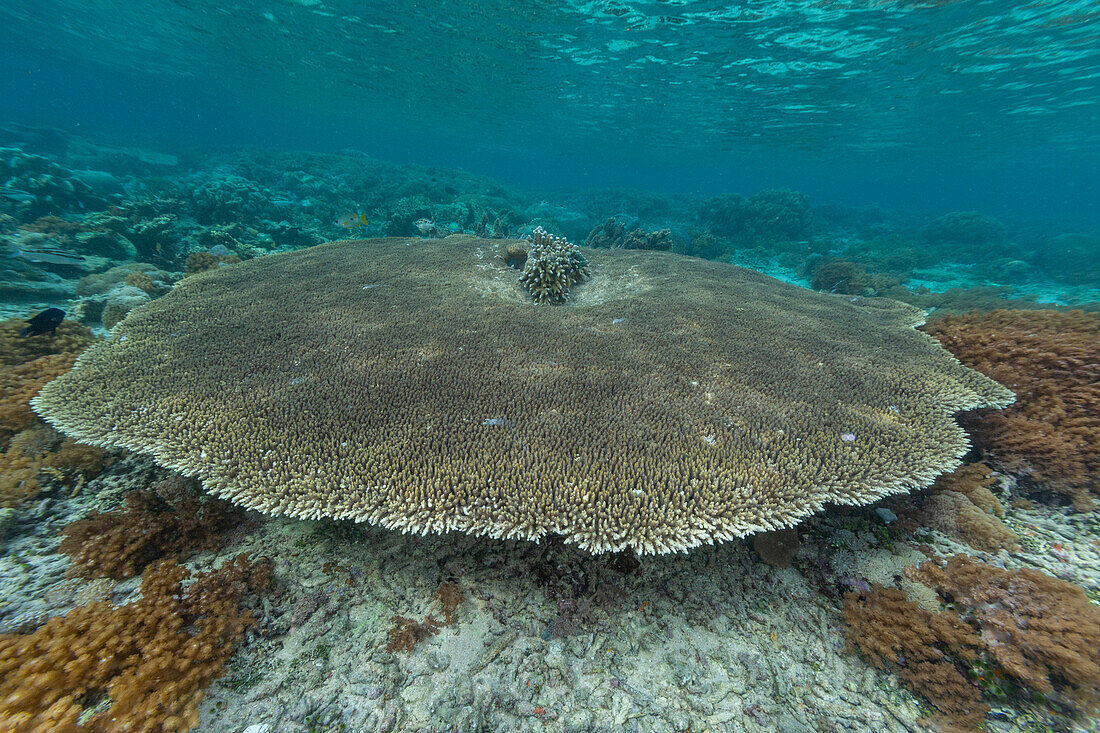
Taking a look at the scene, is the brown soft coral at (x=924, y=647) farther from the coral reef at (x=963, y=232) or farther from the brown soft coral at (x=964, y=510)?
the coral reef at (x=963, y=232)

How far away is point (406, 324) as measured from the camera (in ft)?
17.9

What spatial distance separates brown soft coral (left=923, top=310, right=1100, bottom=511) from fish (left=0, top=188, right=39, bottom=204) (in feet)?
86.8

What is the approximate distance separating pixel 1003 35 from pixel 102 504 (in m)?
38.5

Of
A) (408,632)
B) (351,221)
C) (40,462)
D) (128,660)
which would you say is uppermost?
(351,221)

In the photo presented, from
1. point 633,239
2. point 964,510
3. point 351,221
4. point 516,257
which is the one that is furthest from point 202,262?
point 964,510

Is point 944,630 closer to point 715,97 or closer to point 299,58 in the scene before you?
point 715,97

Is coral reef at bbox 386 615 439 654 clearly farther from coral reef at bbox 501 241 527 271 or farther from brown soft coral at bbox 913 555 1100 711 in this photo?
coral reef at bbox 501 241 527 271

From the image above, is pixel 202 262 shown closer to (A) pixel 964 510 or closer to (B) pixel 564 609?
(B) pixel 564 609

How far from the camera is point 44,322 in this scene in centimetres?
544

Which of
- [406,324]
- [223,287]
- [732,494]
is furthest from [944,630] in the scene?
[223,287]

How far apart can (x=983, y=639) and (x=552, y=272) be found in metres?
6.89

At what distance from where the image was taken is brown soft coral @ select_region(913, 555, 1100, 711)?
2.33 metres

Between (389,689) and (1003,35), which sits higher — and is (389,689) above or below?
below

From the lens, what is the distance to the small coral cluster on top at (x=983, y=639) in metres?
2.36
